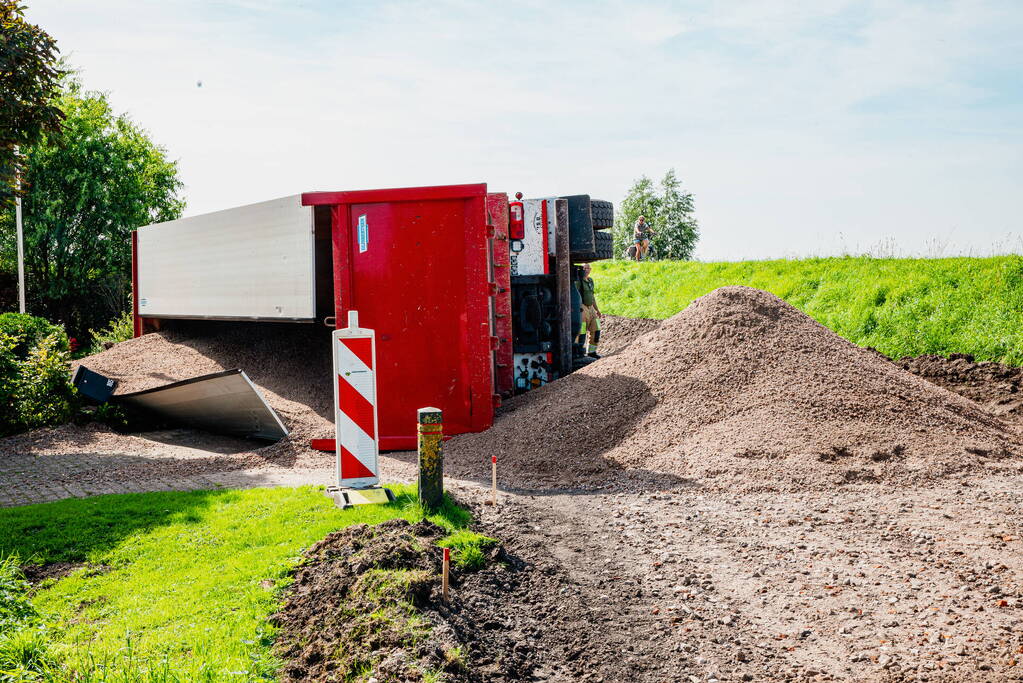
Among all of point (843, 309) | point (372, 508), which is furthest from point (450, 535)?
point (843, 309)

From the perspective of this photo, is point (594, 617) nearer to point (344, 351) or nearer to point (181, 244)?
point (344, 351)

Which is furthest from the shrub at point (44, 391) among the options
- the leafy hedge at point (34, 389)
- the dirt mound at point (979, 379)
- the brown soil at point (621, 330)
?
the dirt mound at point (979, 379)

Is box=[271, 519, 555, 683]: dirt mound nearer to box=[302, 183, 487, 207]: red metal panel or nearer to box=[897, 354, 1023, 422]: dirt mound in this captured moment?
box=[302, 183, 487, 207]: red metal panel

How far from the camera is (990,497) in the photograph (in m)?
7.14

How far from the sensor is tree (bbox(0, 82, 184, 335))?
93.6 ft

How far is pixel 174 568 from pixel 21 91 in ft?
31.6

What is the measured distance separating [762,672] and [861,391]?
19.5ft

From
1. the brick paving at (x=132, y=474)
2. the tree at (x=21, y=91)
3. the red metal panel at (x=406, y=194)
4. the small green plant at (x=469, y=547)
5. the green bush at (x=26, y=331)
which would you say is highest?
the tree at (x=21, y=91)

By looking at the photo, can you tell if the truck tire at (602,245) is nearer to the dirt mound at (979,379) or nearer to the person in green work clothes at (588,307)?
the person in green work clothes at (588,307)

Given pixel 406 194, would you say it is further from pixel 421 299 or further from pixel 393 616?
pixel 393 616

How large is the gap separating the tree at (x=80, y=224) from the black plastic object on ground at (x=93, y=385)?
1810cm

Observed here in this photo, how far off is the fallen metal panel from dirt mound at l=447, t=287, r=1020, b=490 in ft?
8.62

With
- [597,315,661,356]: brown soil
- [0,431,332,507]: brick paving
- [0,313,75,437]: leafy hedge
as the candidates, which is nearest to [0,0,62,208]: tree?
[0,313,75,437]: leafy hedge

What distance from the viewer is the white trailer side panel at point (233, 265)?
465 inches
